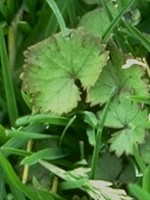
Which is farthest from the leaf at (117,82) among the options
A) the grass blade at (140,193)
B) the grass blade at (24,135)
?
the grass blade at (140,193)

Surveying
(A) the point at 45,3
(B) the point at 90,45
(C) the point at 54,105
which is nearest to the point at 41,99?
(C) the point at 54,105

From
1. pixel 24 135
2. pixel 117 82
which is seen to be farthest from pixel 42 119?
pixel 117 82

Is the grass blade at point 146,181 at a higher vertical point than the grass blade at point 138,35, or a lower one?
lower

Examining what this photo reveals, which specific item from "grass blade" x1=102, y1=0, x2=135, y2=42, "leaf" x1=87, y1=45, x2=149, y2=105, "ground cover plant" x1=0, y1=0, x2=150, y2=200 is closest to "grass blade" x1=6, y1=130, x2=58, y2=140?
"ground cover plant" x1=0, y1=0, x2=150, y2=200

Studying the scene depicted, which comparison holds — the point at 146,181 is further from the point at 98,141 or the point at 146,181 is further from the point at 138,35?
the point at 138,35

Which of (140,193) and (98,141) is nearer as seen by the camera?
(140,193)

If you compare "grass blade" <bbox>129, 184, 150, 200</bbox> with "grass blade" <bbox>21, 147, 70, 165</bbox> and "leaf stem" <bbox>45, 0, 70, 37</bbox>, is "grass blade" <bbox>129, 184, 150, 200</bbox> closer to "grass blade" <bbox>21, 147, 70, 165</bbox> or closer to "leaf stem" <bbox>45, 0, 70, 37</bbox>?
"grass blade" <bbox>21, 147, 70, 165</bbox>

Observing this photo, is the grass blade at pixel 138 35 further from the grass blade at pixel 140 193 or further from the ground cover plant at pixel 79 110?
the grass blade at pixel 140 193

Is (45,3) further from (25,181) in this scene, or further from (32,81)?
(25,181)
